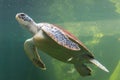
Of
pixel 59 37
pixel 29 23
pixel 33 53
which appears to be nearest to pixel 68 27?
pixel 33 53

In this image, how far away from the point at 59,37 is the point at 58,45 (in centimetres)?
12

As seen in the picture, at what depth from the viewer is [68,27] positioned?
13219 millimetres

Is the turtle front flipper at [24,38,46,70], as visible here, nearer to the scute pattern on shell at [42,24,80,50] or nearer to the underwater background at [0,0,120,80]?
the scute pattern on shell at [42,24,80,50]

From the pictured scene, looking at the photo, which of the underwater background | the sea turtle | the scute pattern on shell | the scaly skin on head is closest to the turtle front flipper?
the sea turtle

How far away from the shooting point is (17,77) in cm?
1237

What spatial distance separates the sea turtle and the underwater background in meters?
5.39

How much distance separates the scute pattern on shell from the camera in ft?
11.9

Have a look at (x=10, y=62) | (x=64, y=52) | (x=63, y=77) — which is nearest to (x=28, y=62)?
(x=10, y=62)

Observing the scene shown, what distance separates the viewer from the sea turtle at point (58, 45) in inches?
146

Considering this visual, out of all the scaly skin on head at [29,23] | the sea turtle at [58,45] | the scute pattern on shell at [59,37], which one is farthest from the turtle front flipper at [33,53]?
the scute pattern on shell at [59,37]

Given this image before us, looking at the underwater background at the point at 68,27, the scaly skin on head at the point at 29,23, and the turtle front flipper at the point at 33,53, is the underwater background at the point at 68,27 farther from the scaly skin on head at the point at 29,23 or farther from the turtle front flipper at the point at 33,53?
the scaly skin on head at the point at 29,23

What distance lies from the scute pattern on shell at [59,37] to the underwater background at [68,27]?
19.0 feet

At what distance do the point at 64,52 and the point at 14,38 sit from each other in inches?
430

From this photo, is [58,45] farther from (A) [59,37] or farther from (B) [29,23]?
(B) [29,23]
